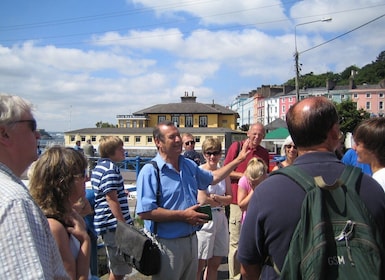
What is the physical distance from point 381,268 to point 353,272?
15 centimetres

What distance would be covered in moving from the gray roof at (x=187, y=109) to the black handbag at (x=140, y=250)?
77.4 metres

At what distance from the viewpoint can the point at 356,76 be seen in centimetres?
12588

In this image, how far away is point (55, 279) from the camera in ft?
4.69

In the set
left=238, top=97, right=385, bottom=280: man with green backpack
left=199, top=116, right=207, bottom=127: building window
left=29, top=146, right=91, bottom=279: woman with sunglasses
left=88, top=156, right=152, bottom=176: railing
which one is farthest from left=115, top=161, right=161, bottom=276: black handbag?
left=199, top=116, right=207, bottom=127: building window

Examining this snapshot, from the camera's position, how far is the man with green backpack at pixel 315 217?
1.58 meters

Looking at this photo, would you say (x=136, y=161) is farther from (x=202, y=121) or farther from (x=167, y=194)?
(x=202, y=121)

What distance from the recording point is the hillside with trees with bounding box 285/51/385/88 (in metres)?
120

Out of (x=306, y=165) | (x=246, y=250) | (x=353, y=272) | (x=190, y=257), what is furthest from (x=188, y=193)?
(x=353, y=272)

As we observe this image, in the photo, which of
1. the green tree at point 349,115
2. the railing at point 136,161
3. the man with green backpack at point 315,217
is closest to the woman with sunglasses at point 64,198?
the man with green backpack at point 315,217

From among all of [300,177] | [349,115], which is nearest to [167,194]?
[300,177]

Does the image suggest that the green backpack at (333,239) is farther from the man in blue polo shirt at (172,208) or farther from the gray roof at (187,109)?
the gray roof at (187,109)

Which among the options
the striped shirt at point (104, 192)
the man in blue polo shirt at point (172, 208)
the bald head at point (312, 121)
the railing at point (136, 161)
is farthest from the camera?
the railing at point (136, 161)

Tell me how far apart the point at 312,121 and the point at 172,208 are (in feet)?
6.16

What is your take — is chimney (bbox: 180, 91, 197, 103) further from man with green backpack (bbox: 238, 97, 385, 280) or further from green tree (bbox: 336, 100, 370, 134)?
man with green backpack (bbox: 238, 97, 385, 280)
